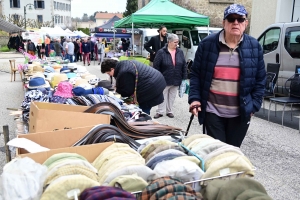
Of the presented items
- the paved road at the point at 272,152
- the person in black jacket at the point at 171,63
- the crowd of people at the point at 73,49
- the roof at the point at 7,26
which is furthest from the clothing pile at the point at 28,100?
the roof at the point at 7,26

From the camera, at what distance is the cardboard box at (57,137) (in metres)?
2.39

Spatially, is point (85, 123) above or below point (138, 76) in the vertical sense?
below

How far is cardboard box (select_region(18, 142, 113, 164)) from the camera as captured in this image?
6.39 ft

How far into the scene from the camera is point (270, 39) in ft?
30.2

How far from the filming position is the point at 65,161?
1.75 metres

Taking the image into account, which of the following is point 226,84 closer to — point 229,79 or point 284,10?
point 229,79

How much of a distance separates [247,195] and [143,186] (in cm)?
49

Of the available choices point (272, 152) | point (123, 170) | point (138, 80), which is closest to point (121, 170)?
point (123, 170)

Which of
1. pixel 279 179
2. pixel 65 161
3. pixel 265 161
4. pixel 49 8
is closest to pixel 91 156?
pixel 65 161

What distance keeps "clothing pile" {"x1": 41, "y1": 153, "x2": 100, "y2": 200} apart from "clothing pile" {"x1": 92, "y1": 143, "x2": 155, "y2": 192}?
2.5 inches

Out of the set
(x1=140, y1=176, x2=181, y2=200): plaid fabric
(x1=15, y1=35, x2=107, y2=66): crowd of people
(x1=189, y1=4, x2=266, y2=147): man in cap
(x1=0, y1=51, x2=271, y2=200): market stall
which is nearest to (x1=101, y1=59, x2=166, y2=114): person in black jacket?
(x1=189, y1=4, x2=266, y2=147): man in cap

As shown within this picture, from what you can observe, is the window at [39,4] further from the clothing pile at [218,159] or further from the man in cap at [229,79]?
the clothing pile at [218,159]

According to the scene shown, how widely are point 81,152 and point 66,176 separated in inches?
19.3

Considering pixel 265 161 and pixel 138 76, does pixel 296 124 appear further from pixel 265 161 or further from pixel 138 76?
pixel 138 76
